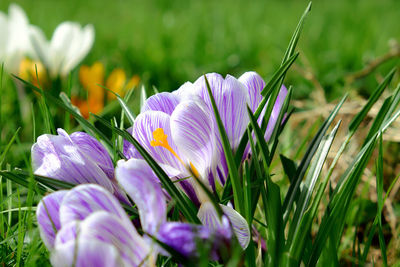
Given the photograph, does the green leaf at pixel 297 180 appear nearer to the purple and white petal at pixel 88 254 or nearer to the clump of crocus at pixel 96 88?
the purple and white petal at pixel 88 254

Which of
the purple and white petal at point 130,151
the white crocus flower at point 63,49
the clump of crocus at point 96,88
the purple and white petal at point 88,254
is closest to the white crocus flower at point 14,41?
the white crocus flower at point 63,49

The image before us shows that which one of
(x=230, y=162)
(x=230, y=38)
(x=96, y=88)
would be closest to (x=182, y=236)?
(x=230, y=162)

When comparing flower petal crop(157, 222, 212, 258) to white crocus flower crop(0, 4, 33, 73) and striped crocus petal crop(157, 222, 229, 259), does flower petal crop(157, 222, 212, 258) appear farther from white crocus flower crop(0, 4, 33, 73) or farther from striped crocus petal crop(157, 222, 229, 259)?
white crocus flower crop(0, 4, 33, 73)

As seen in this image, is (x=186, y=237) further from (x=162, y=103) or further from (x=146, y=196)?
(x=162, y=103)

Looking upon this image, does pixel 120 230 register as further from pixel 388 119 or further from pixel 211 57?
pixel 211 57

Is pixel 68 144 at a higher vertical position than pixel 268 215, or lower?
higher

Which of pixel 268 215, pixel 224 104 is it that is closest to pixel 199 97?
pixel 224 104

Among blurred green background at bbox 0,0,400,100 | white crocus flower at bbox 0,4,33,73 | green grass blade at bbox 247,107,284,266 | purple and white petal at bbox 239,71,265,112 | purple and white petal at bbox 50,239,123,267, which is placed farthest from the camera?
blurred green background at bbox 0,0,400,100

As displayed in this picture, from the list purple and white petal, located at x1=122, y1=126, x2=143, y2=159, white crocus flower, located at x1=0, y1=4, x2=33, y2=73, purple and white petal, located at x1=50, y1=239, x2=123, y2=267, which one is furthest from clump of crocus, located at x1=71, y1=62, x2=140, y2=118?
purple and white petal, located at x1=50, y1=239, x2=123, y2=267
